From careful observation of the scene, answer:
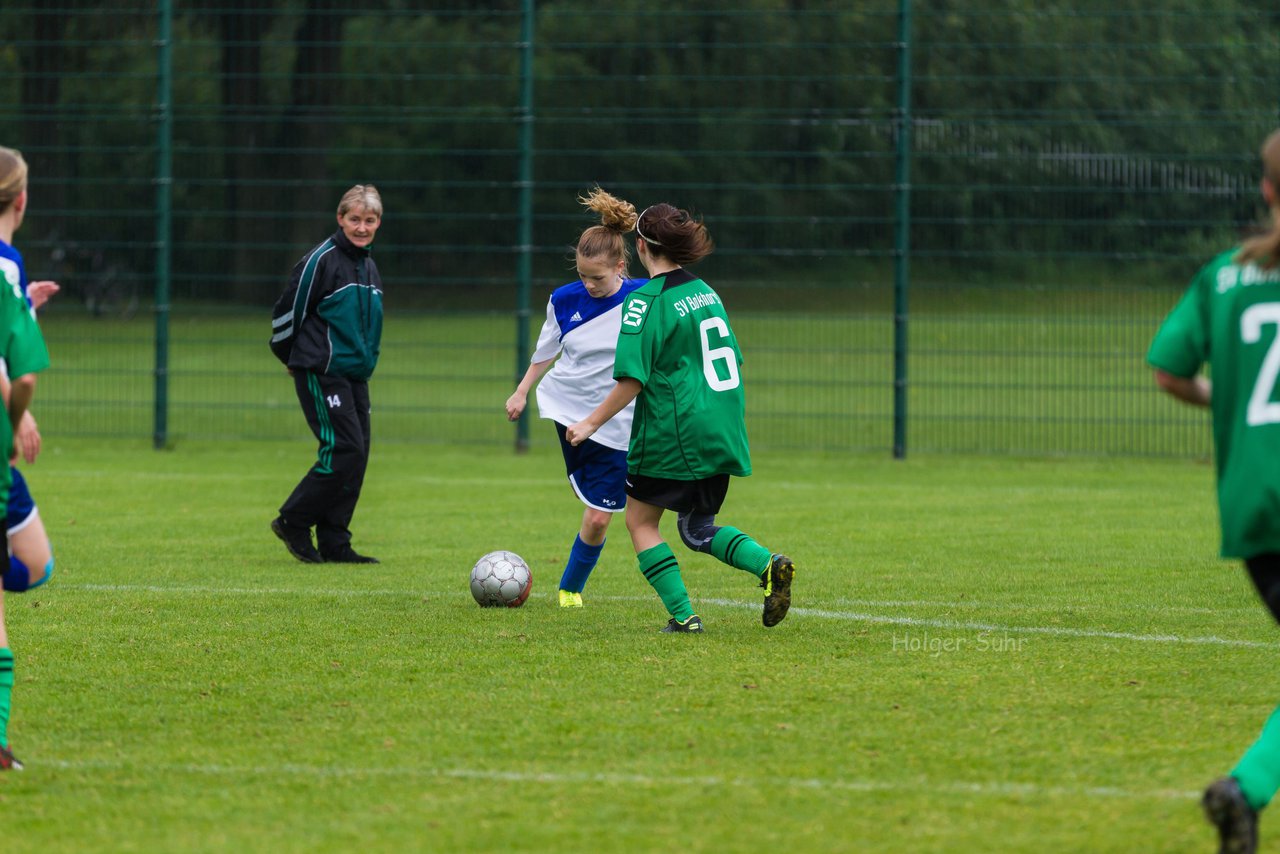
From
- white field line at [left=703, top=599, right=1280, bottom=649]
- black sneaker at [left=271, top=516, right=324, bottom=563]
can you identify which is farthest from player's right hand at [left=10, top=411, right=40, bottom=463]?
black sneaker at [left=271, top=516, right=324, bottom=563]

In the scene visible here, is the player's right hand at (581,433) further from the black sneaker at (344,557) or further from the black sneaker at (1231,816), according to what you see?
the black sneaker at (1231,816)

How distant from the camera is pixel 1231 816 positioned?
150 inches

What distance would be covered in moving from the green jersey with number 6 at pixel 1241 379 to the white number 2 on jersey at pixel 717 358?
2.72m

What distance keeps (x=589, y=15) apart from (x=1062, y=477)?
584 cm

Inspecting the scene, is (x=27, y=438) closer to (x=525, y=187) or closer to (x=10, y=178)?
(x=10, y=178)

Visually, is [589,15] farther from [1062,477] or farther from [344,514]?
[344,514]

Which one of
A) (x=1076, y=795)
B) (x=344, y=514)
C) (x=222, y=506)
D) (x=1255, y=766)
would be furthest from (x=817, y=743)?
(x=222, y=506)

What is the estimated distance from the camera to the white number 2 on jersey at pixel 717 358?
262 inches

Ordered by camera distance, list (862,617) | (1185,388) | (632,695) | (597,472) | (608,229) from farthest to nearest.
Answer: (597,472), (608,229), (862,617), (632,695), (1185,388)

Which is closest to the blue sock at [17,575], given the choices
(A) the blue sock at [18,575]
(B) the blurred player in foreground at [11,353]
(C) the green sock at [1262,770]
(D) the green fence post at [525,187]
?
(A) the blue sock at [18,575]

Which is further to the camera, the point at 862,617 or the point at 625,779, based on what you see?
the point at 862,617

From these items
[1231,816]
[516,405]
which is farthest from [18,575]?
[1231,816]

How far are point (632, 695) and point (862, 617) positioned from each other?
6.07 ft

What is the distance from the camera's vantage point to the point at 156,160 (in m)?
15.6
